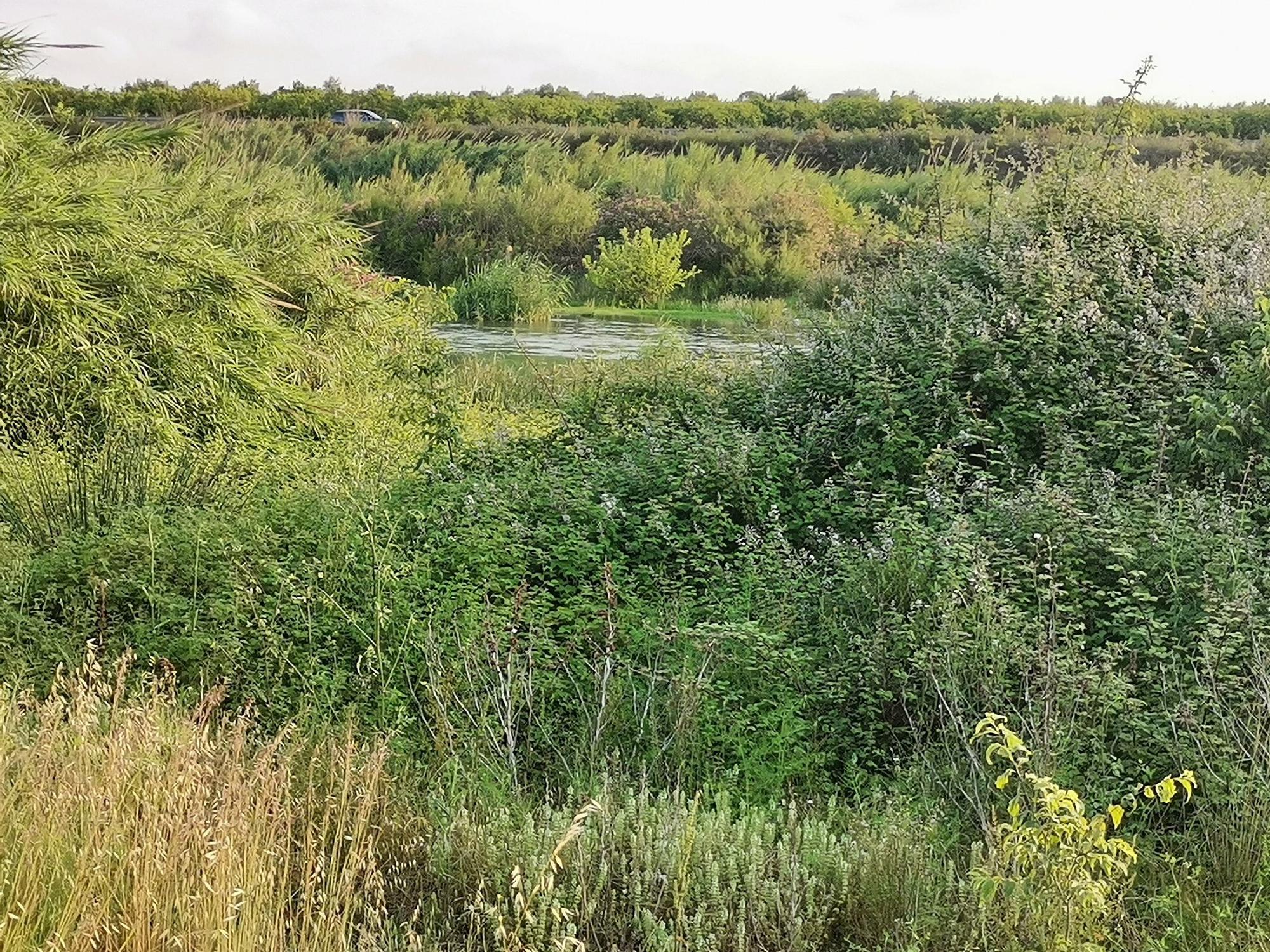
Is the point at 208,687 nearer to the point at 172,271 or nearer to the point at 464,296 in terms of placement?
the point at 172,271

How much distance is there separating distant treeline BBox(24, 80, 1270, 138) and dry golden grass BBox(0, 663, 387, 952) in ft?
91.8

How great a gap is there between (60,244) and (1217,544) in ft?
16.5

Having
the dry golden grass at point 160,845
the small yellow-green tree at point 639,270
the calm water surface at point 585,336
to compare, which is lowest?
the calm water surface at point 585,336

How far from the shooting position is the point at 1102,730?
3.37 meters

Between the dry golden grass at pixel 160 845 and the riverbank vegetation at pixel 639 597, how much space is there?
0.05 ft

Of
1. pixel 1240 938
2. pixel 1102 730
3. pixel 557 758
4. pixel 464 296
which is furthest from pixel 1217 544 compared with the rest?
pixel 464 296

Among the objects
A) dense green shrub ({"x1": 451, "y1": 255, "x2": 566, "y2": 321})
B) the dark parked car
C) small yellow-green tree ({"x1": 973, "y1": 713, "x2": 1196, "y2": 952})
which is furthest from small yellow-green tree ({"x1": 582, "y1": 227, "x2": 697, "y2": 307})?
small yellow-green tree ({"x1": 973, "y1": 713, "x2": 1196, "y2": 952})

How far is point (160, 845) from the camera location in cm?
→ 210

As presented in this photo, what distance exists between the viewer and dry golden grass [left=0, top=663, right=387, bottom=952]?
2076 millimetres

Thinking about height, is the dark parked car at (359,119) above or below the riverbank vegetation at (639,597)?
above

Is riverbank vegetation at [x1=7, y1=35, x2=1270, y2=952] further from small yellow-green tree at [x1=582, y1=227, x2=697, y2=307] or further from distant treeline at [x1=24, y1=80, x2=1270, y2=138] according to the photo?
distant treeline at [x1=24, y1=80, x2=1270, y2=138]

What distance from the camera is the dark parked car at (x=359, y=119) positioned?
27.2 meters

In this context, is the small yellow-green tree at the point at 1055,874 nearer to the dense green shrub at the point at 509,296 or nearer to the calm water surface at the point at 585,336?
the calm water surface at the point at 585,336

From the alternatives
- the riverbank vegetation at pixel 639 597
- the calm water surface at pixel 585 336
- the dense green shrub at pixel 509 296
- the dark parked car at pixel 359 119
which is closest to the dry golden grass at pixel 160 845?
the riverbank vegetation at pixel 639 597
